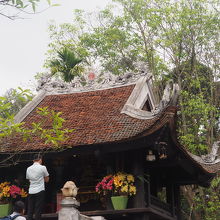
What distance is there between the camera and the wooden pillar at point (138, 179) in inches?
396

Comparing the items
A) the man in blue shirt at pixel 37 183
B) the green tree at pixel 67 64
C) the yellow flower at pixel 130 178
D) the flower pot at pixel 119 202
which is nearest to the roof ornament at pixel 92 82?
the green tree at pixel 67 64

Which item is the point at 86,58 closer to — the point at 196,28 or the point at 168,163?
the point at 196,28

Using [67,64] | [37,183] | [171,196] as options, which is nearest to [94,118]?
[37,183]

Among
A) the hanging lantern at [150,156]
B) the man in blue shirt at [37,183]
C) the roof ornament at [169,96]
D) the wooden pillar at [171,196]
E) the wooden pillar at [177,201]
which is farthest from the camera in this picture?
the wooden pillar at [177,201]

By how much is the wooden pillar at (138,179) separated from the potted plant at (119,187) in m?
0.16

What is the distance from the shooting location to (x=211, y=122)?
19266 mm

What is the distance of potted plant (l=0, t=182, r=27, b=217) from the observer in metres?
10.5

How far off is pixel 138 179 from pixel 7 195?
310 centimetres

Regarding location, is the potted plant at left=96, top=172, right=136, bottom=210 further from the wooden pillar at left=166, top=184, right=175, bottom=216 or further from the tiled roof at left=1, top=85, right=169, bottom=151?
the wooden pillar at left=166, top=184, right=175, bottom=216

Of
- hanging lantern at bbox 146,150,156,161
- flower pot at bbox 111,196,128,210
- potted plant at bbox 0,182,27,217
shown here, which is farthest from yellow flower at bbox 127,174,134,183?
potted plant at bbox 0,182,27,217

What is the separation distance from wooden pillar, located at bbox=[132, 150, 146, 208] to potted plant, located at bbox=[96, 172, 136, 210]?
16cm

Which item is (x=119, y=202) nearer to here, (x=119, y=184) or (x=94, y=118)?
(x=119, y=184)

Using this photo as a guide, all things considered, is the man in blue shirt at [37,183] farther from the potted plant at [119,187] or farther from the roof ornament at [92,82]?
the roof ornament at [92,82]

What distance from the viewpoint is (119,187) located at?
32.9ft
